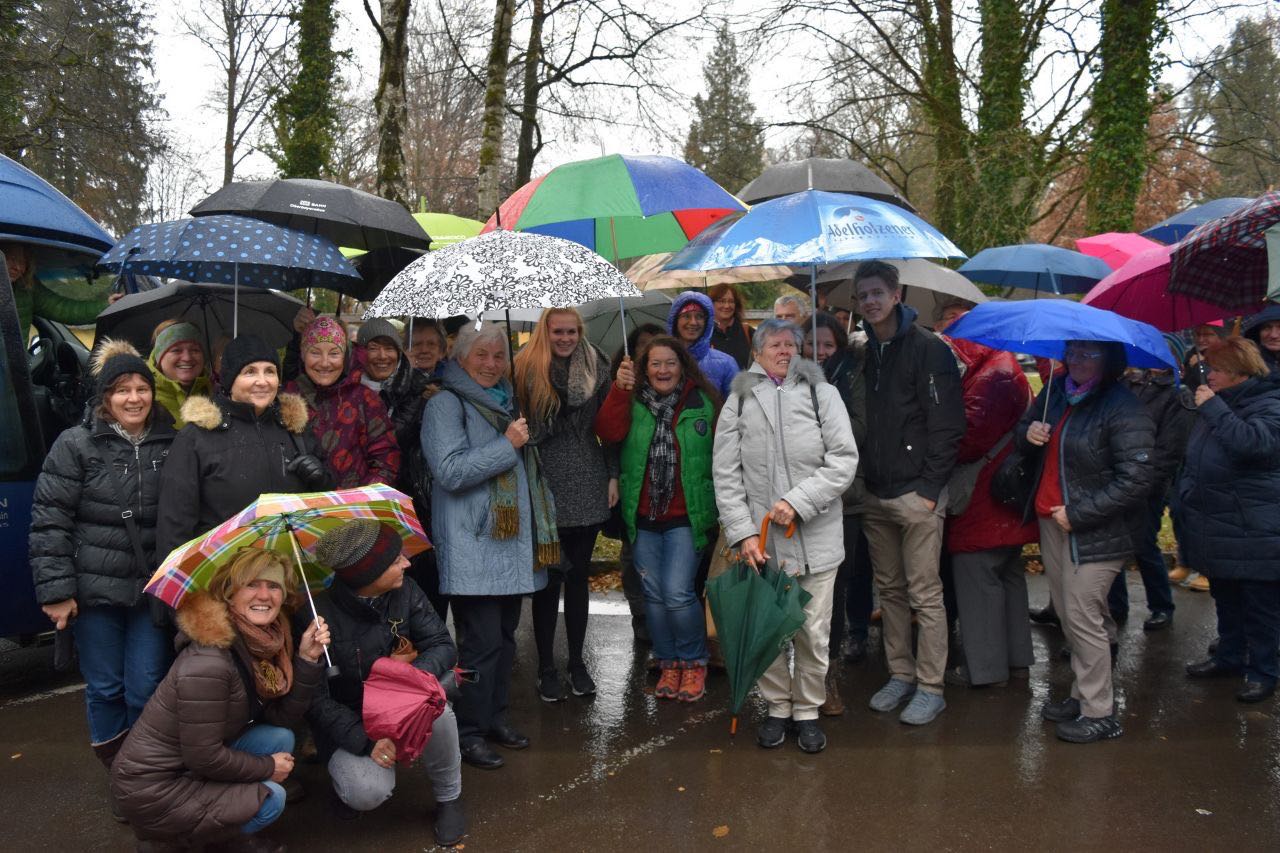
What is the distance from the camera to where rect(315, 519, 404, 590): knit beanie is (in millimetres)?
3613

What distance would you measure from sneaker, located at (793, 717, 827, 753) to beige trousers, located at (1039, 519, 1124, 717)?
126 cm

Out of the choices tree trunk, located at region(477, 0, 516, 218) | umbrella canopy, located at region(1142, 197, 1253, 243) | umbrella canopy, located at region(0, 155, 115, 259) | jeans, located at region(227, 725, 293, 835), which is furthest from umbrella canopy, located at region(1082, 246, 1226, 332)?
tree trunk, located at region(477, 0, 516, 218)

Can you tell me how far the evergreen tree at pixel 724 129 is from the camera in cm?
3525

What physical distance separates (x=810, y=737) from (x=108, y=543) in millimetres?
3131

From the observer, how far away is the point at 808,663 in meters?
4.53

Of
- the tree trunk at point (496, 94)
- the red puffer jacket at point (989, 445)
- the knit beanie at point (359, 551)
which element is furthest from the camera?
the tree trunk at point (496, 94)

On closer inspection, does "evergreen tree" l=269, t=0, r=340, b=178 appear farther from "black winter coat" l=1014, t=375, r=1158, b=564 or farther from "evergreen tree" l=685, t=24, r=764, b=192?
"evergreen tree" l=685, t=24, r=764, b=192

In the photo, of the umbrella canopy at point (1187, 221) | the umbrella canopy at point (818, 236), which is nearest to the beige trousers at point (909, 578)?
the umbrella canopy at point (818, 236)

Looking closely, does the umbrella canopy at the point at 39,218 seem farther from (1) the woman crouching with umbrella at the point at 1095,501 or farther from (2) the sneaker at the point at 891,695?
(1) the woman crouching with umbrella at the point at 1095,501

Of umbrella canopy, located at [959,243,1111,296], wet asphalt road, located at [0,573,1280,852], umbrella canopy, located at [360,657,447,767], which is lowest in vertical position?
wet asphalt road, located at [0,573,1280,852]

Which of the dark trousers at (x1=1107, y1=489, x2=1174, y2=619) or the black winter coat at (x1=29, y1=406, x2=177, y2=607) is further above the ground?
the black winter coat at (x1=29, y1=406, x2=177, y2=607)

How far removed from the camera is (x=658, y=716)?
16.3 feet

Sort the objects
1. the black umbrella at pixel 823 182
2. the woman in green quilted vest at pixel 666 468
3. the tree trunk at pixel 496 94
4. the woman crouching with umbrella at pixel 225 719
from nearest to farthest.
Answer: the woman crouching with umbrella at pixel 225 719 < the woman in green quilted vest at pixel 666 468 < the black umbrella at pixel 823 182 < the tree trunk at pixel 496 94

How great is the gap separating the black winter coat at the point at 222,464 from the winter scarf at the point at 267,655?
58cm
